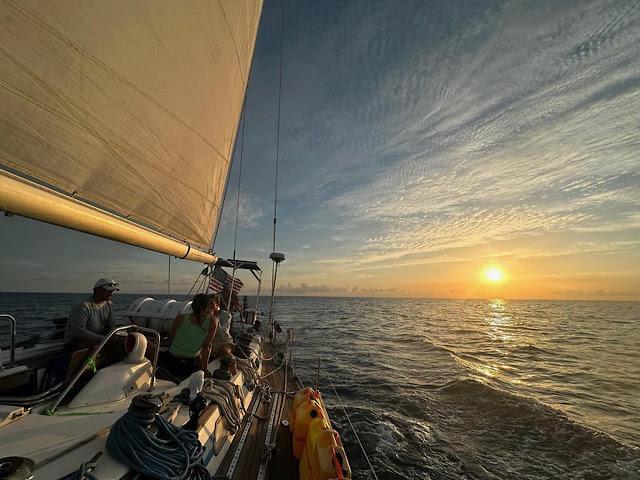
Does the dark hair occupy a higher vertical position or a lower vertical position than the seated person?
higher

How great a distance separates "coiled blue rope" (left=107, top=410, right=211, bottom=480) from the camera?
2.00 m

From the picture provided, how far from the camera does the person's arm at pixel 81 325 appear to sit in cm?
398

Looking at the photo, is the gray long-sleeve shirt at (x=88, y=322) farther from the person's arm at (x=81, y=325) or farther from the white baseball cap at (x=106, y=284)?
the white baseball cap at (x=106, y=284)

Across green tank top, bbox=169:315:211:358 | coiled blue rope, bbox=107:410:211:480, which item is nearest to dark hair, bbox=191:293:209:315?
green tank top, bbox=169:315:211:358

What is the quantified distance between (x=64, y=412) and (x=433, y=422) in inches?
322

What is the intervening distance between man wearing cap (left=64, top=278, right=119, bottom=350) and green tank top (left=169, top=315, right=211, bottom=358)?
907 millimetres

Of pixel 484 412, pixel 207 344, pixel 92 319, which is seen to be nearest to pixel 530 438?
pixel 484 412

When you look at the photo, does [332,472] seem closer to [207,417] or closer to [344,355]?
[207,417]

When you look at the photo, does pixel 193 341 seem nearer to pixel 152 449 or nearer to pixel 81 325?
pixel 81 325

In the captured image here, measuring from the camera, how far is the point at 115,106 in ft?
8.64

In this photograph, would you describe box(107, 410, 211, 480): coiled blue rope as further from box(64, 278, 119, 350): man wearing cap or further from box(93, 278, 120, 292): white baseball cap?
box(93, 278, 120, 292): white baseball cap

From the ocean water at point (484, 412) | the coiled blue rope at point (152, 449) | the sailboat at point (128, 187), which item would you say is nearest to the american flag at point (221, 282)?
the ocean water at point (484, 412)

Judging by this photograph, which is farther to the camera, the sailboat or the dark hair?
the dark hair

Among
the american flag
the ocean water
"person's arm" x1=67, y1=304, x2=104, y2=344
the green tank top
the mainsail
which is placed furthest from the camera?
the american flag
